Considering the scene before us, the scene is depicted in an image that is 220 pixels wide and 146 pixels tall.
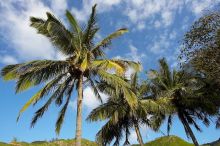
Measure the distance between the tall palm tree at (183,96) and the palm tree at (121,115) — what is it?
81.0 inches

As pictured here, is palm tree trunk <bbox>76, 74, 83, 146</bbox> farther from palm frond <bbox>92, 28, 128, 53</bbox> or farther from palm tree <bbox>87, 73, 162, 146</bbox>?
palm tree <bbox>87, 73, 162, 146</bbox>

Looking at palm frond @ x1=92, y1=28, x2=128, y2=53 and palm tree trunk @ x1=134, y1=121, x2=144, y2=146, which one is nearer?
palm frond @ x1=92, y1=28, x2=128, y2=53

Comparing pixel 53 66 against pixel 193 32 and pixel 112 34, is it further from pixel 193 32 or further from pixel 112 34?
pixel 193 32

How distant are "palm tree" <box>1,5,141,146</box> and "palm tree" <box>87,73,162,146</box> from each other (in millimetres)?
9701

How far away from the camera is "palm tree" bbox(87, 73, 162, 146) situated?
35219 mm

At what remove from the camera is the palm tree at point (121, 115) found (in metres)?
35.2

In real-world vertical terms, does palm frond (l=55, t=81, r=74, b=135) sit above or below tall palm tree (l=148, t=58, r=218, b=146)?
below

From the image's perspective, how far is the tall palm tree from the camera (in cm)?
3872

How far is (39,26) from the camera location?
2503cm

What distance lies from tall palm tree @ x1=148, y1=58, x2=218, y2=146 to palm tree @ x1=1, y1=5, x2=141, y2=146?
1418cm

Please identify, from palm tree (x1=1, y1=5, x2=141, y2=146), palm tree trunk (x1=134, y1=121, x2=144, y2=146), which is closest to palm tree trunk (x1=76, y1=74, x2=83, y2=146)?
palm tree (x1=1, y1=5, x2=141, y2=146)

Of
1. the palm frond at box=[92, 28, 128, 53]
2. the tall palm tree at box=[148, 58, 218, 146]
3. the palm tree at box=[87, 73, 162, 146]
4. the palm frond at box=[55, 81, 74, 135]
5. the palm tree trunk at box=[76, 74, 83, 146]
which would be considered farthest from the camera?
the tall palm tree at box=[148, 58, 218, 146]

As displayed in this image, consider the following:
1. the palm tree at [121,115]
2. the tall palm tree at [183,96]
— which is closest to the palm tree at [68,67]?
the palm tree at [121,115]

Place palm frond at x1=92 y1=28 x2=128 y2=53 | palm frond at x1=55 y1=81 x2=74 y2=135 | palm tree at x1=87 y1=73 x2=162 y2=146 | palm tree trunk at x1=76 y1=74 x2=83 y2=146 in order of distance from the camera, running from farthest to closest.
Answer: palm tree at x1=87 y1=73 x2=162 y2=146 → palm frond at x1=92 y1=28 x2=128 y2=53 → palm frond at x1=55 y1=81 x2=74 y2=135 → palm tree trunk at x1=76 y1=74 x2=83 y2=146
